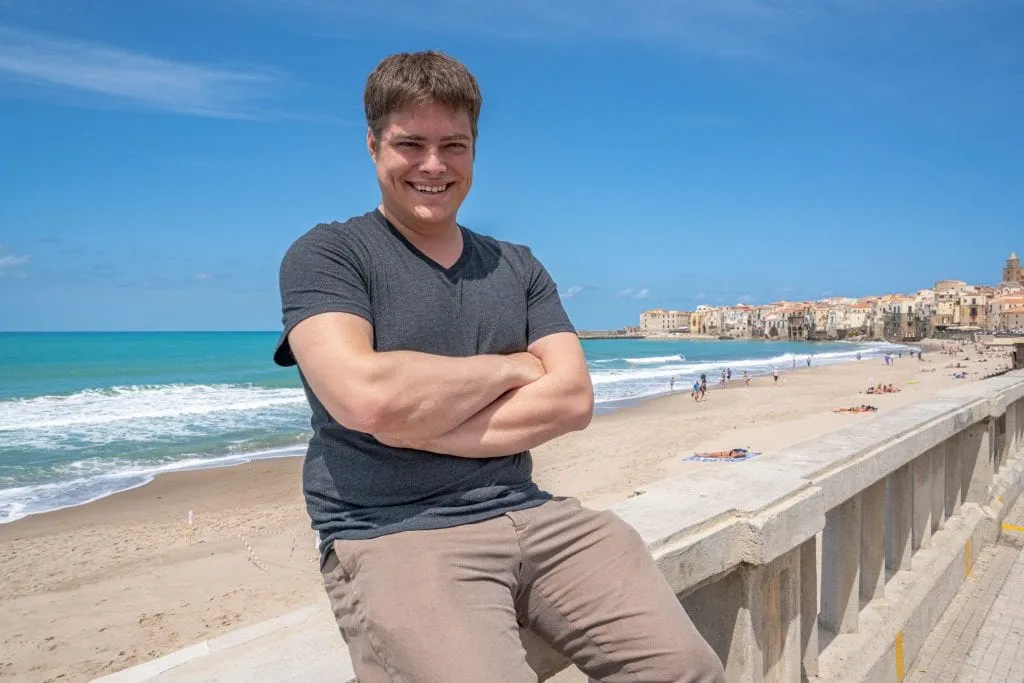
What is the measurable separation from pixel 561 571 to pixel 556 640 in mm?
141

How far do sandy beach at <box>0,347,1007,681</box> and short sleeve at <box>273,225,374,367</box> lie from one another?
1.23m

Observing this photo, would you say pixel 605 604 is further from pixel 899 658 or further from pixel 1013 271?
pixel 1013 271

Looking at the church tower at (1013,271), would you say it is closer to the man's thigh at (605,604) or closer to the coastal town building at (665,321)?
the coastal town building at (665,321)

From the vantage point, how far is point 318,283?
1.53 meters

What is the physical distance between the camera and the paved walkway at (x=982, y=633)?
9.62 ft

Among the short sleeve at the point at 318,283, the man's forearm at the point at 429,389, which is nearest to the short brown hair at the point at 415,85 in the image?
the short sleeve at the point at 318,283

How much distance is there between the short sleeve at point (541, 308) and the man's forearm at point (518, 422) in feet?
0.63

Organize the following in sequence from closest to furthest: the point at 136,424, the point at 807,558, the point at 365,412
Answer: the point at 365,412 < the point at 807,558 < the point at 136,424

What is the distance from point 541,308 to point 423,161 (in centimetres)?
51

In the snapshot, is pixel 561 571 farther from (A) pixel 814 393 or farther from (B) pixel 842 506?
(A) pixel 814 393

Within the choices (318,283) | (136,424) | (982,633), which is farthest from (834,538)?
(136,424)

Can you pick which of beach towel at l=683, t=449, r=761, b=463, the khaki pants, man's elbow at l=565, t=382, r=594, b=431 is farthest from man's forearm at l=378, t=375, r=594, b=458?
beach towel at l=683, t=449, r=761, b=463

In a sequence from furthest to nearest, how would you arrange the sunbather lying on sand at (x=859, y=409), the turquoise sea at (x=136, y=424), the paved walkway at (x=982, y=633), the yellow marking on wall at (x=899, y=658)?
the sunbather lying on sand at (x=859, y=409) < the turquoise sea at (x=136, y=424) < the paved walkway at (x=982, y=633) < the yellow marking on wall at (x=899, y=658)

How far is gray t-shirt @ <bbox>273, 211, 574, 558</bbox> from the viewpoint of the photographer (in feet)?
4.86
